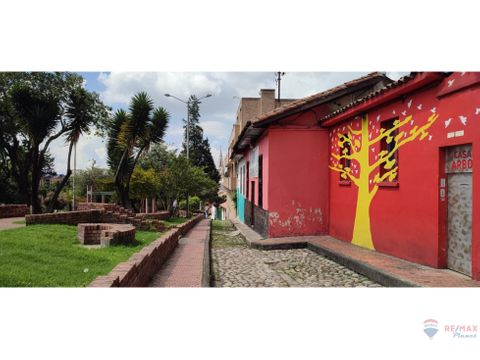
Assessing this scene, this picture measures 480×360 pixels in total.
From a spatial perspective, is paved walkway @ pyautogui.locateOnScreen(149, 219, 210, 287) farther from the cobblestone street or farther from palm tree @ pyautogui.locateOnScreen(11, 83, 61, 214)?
palm tree @ pyautogui.locateOnScreen(11, 83, 61, 214)

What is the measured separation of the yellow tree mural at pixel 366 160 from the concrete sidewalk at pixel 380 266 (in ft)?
2.22

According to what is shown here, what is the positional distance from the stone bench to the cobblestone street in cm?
198

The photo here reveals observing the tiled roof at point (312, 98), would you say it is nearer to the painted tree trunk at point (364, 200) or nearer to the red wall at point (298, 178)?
the red wall at point (298, 178)

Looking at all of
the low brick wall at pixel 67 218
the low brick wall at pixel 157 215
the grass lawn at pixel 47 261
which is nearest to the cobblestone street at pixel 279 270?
the grass lawn at pixel 47 261

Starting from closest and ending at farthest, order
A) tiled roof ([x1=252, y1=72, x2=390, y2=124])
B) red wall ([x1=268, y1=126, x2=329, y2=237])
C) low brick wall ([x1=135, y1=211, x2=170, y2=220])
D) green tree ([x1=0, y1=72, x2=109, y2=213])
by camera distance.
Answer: green tree ([x1=0, y1=72, x2=109, y2=213]) → tiled roof ([x1=252, y1=72, x2=390, y2=124]) → red wall ([x1=268, y1=126, x2=329, y2=237]) → low brick wall ([x1=135, y1=211, x2=170, y2=220])

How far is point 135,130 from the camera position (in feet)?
29.8

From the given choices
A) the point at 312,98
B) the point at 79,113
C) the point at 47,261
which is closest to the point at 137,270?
the point at 47,261

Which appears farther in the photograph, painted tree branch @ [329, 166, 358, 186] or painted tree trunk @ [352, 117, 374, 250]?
painted tree branch @ [329, 166, 358, 186]

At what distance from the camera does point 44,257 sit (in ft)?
18.7

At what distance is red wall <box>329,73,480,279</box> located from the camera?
5414 mm

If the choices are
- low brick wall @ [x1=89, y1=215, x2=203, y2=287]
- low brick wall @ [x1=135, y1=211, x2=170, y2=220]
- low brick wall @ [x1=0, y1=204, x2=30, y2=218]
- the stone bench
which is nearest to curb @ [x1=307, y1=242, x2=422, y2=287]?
low brick wall @ [x1=89, y1=215, x2=203, y2=287]

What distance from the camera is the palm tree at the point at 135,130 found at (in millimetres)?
8193

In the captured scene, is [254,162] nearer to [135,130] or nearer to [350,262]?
[135,130]
